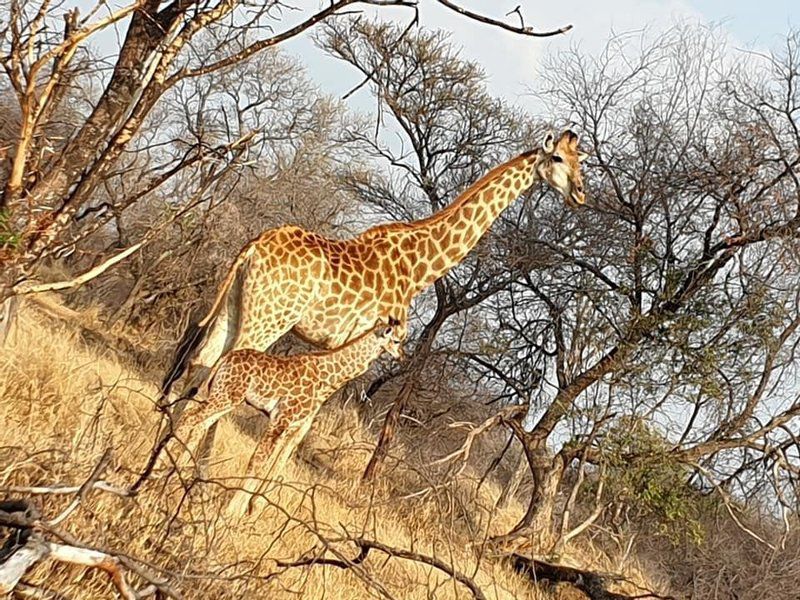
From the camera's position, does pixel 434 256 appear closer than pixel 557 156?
Yes

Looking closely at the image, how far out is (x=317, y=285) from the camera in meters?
5.73

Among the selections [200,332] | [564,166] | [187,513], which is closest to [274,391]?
[200,332]

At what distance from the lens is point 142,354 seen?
42.5 feet

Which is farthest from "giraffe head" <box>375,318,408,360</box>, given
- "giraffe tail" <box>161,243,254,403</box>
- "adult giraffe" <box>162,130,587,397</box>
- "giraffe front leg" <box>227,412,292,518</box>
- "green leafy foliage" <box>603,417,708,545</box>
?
"green leafy foliage" <box>603,417,708,545</box>

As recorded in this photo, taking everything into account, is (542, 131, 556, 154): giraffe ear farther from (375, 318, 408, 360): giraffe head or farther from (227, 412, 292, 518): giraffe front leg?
(227, 412, 292, 518): giraffe front leg

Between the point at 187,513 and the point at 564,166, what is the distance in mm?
4359

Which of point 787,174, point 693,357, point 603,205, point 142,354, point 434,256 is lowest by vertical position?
point 142,354

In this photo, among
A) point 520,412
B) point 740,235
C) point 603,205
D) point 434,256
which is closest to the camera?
point 434,256

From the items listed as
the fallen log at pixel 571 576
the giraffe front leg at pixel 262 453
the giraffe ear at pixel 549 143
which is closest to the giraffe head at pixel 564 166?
the giraffe ear at pixel 549 143

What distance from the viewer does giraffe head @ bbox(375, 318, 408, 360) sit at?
5.46m

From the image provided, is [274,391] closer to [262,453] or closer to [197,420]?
[262,453]

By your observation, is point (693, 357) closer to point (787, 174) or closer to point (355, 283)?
point (787, 174)

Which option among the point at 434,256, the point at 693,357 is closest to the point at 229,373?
the point at 434,256

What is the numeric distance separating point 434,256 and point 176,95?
17.9 meters
